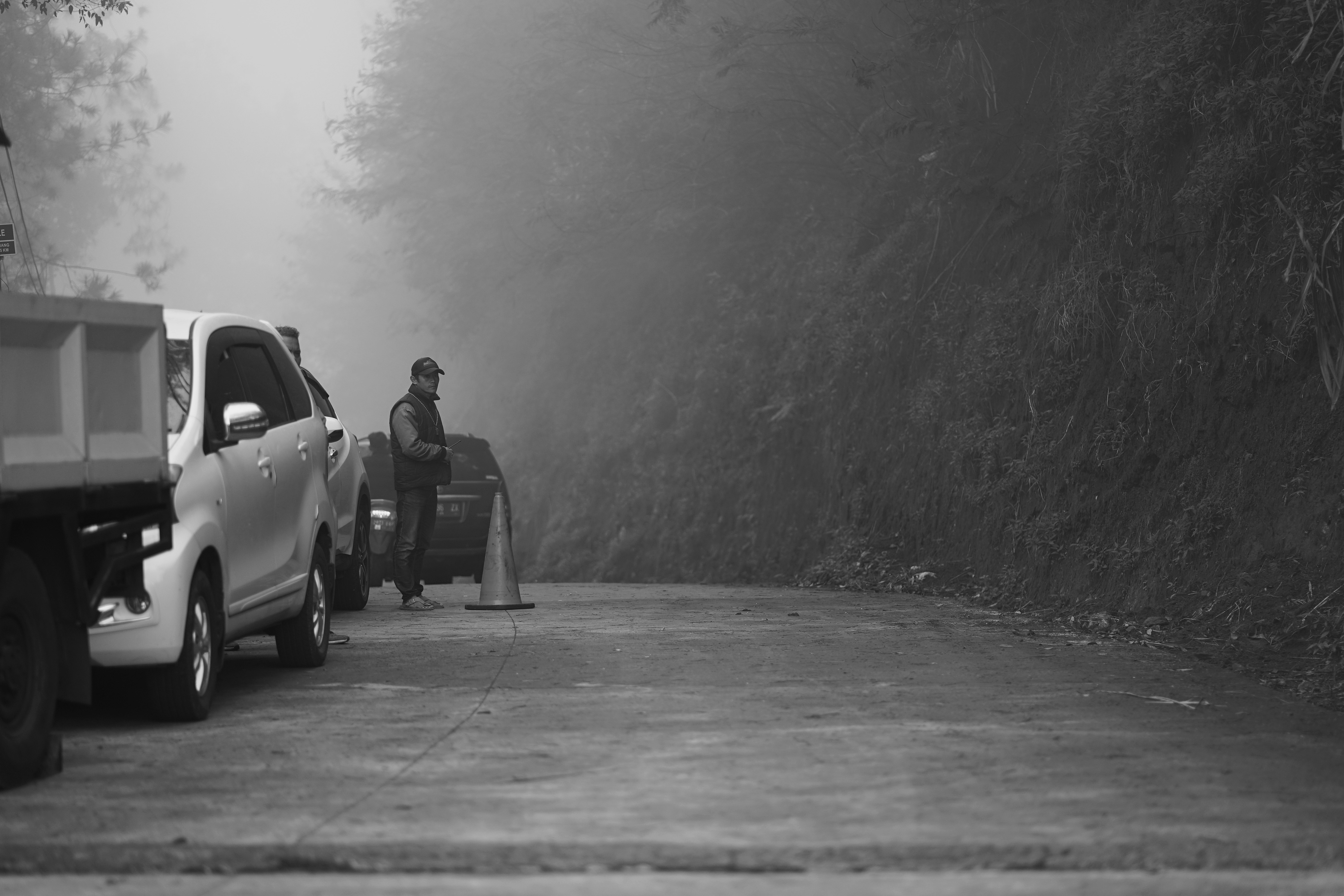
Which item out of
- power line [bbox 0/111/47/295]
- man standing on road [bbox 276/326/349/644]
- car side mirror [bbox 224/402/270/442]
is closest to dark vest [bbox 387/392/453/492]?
man standing on road [bbox 276/326/349/644]

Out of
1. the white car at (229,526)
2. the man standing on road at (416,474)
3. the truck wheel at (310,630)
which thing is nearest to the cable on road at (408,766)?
the truck wheel at (310,630)

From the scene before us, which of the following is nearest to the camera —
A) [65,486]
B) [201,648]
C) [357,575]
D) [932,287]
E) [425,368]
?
[65,486]

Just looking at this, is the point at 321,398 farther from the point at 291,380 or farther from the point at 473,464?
the point at 473,464

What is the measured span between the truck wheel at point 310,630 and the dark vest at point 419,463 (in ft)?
13.8

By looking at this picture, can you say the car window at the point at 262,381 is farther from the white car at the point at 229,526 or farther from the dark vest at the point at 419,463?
the dark vest at the point at 419,463

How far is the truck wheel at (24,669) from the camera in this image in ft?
24.3

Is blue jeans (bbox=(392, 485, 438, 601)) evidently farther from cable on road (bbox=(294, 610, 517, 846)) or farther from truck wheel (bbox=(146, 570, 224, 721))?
truck wheel (bbox=(146, 570, 224, 721))

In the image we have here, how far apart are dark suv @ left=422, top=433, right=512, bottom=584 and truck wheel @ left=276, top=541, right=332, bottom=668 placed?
929 cm

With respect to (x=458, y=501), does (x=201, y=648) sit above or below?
above

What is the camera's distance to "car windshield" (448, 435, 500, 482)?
71.1 ft

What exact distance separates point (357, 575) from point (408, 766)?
317 inches

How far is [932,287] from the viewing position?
2212 centimetres

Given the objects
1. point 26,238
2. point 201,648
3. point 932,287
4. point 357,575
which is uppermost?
point 26,238

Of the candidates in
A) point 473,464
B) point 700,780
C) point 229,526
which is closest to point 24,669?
point 229,526
